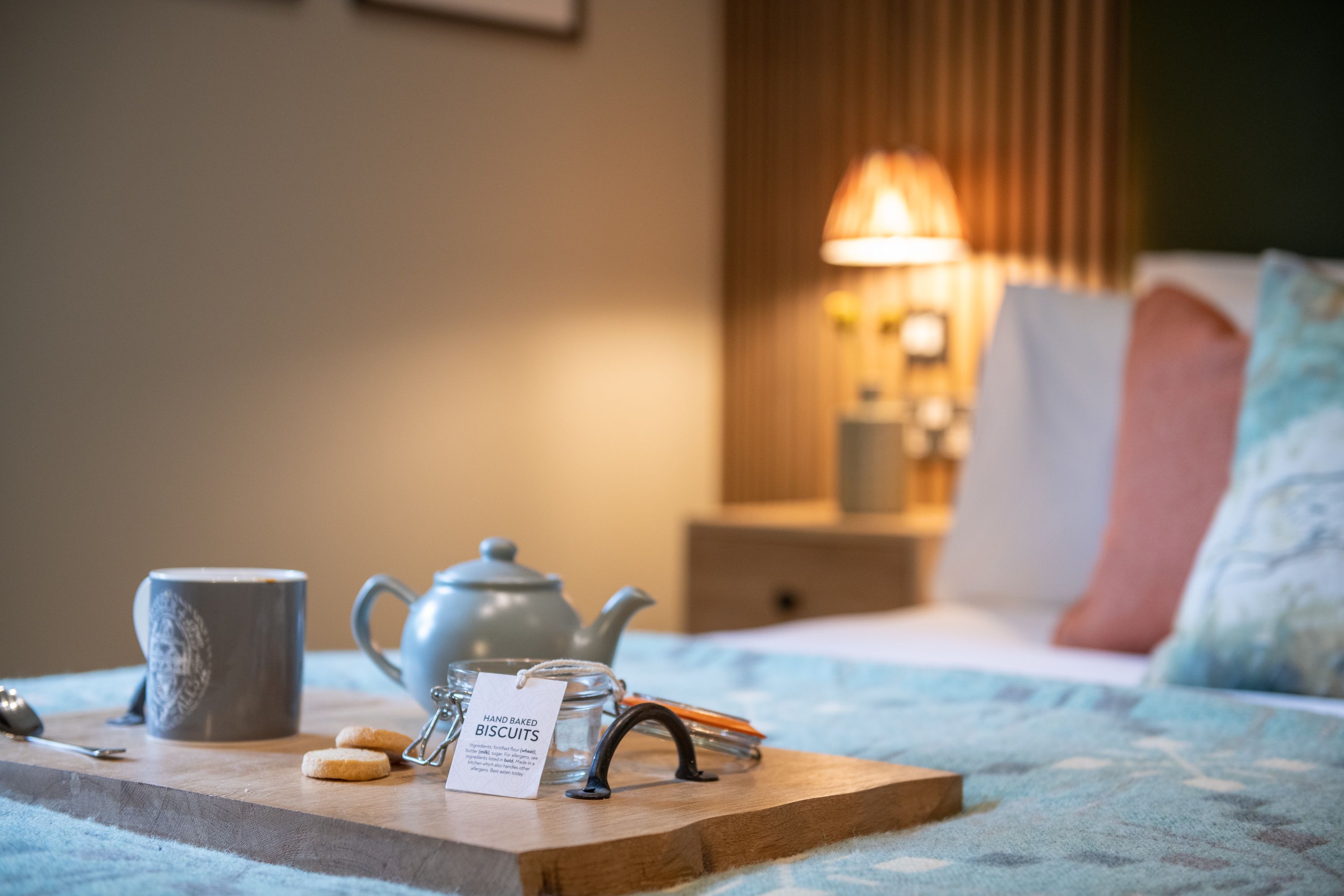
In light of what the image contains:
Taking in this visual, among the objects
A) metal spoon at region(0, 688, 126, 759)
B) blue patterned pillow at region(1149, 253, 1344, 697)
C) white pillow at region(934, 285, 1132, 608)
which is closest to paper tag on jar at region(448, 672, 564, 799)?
metal spoon at region(0, 688, 126, 759)

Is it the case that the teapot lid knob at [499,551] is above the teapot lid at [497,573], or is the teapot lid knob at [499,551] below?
above

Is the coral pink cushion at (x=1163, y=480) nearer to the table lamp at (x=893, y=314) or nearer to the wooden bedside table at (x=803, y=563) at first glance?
the wooden bedside table at (x=803, y=563)

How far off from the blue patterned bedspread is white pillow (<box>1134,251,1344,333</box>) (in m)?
1.01

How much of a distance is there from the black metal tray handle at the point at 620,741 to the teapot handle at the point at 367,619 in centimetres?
26

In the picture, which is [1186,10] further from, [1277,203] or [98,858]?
[98,858]

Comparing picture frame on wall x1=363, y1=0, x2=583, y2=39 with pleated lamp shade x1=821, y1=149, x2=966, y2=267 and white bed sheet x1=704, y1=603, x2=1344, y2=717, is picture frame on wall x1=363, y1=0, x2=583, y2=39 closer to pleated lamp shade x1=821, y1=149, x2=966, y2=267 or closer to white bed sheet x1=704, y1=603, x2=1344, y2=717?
pleated lamp shade x1=821, y1=149, x2=966, y2=267

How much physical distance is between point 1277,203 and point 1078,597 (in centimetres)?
87

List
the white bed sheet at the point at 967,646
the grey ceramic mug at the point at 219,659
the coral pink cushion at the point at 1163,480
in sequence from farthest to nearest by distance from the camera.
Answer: the coral pink cushion at the point at 1163,480 → the white bed sheet at the point at 967,646 → the grey ceramic mug at the point at 219,659

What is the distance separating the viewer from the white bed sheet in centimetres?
146

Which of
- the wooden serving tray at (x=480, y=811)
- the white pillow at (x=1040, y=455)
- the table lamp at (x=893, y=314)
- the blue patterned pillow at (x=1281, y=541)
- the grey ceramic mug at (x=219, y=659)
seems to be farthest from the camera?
the table lamp at (x=893, y=314)

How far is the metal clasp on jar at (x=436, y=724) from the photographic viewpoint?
734mm

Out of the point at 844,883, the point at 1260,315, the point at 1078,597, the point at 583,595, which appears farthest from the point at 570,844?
the point at 583,595

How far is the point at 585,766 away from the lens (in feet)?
2.40

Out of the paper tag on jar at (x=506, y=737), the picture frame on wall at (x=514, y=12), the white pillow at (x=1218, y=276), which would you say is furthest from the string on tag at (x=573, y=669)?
the picture frame on wall at (x=514, y=12)
